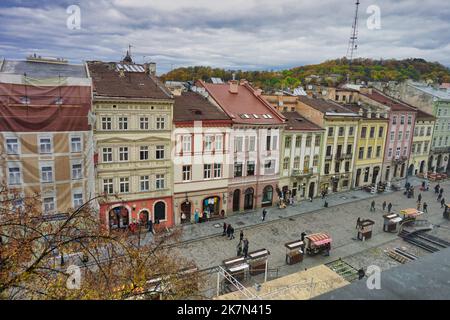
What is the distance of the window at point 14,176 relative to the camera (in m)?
25.5

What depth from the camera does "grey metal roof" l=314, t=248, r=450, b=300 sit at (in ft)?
11.6

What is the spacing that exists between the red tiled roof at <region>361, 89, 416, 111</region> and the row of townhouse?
4775 mm

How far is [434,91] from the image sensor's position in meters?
57.0

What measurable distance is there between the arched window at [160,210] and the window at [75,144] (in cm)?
867

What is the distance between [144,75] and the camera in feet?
110

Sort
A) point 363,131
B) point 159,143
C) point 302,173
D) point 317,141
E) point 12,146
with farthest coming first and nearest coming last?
point 363,131 < point 317,141 < point 302,173 < point 159,143 < point 12,146

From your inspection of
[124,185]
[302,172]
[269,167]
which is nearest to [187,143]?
[124,185]

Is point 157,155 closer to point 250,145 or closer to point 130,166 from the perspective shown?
point 130,166

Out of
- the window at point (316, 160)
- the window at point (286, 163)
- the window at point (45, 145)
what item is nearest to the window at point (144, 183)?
the window at point (45, 145)

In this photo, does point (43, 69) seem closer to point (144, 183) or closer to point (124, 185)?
point (124, 185)

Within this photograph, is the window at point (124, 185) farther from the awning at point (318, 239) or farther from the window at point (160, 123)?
the awning at point (318, 239)

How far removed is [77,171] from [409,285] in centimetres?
2830

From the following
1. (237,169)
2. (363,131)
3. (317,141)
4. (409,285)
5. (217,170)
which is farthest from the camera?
(363,131)
